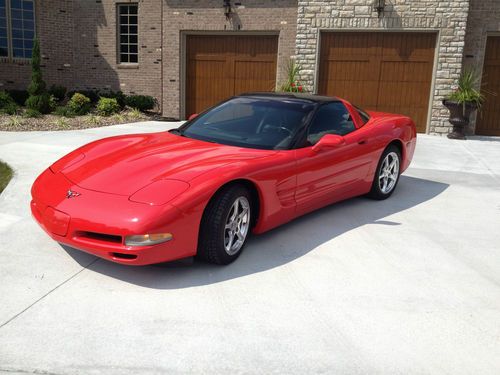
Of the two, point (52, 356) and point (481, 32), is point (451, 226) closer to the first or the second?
point (52, 356)

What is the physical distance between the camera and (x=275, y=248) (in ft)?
15.8

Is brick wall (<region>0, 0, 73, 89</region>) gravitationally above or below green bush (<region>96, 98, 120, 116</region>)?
above

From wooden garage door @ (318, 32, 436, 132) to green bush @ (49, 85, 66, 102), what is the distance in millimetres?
8138

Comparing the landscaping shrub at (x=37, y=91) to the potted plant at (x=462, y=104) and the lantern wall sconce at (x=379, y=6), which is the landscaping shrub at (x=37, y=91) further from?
the potted plant at (x=462, y=104)

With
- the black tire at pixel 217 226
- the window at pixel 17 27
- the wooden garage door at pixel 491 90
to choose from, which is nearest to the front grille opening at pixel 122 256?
the black tire at pixel 217 226

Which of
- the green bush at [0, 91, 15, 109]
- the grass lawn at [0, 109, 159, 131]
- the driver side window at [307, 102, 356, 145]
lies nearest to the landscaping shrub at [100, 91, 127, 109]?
the grass lawn at [0, 109, 159, 131]

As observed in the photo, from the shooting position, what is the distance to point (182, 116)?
16.2 meters

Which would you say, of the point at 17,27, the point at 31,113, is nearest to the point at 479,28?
the point at 31,113

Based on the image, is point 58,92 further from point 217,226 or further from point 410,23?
point 217,226

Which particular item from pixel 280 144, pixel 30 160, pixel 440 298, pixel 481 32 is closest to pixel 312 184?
pixel 280 144

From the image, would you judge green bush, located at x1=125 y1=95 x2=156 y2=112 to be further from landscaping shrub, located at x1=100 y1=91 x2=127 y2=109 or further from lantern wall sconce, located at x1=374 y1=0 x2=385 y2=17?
lantern wall sconce, located at x1=374 y1=0 x2=385 y2=17

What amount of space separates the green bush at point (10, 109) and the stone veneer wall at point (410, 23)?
794 centimetres

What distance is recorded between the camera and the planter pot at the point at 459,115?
13.2 m

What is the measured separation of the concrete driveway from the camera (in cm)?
302
